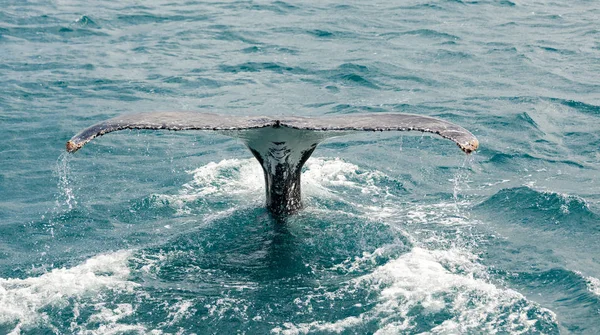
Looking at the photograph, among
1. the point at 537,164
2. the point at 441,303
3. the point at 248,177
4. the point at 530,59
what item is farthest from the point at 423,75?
the point at 441,303

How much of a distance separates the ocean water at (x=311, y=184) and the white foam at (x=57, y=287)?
0.10ft

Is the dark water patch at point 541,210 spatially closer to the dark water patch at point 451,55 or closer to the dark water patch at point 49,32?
the dark water patch at point 451,55

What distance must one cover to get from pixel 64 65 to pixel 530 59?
1149 cm

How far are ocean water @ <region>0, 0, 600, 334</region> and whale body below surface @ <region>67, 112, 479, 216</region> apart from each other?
666 millimetres

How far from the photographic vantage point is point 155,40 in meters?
22.7

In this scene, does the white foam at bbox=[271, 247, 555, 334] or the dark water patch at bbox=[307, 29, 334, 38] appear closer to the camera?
the white foam at bbox=[271, 247, 555, 334]

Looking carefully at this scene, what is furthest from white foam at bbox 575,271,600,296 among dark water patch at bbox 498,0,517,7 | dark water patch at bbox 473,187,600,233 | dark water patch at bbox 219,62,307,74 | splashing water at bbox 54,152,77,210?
dark water patch at bbox 498,0,517,7

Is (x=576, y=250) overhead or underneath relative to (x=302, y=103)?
underneath

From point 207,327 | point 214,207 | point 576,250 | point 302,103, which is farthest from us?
point 302,103

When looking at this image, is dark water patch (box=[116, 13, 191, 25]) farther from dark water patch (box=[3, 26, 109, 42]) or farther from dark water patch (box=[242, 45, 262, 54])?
dark water patch (box=[242, 45, 262, 54])

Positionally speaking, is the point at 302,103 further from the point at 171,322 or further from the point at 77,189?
the point at 171,322

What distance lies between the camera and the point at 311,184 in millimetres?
12352

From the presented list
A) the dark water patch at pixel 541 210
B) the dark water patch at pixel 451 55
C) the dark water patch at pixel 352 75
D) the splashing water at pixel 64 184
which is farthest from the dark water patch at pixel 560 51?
the splashing water at pixel 64 184

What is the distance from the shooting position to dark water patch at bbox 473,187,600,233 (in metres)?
11.0
